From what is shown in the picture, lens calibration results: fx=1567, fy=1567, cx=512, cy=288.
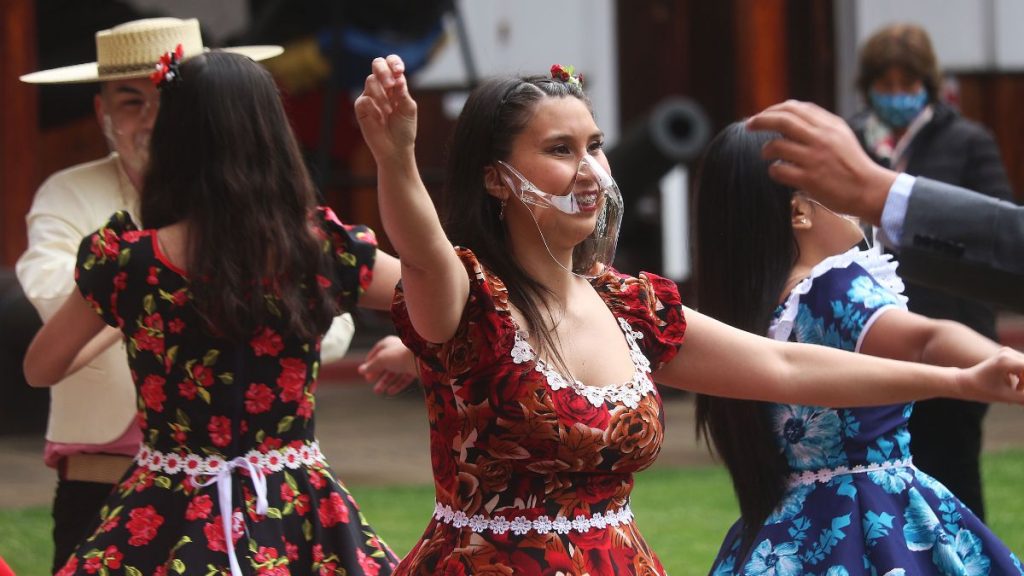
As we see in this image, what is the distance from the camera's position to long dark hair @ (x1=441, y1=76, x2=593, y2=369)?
2.75 metres

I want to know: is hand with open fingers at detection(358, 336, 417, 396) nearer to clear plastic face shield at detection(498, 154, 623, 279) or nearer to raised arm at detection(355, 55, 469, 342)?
clear plastic face shield at detection(498, 154, 623, 279)

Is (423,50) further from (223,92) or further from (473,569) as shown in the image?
(473,569)

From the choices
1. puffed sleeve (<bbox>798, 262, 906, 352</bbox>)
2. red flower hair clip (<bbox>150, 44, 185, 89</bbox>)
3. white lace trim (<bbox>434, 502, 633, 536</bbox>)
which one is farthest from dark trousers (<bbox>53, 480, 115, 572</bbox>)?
puffed sleeve (<bbox>798, 262, 906, 352</bbox>)

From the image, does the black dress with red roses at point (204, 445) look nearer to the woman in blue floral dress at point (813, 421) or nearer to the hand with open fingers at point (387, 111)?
the woman in blue floral dress at point (813, 421)

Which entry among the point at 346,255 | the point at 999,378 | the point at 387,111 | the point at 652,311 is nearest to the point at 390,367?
the point at 346,255

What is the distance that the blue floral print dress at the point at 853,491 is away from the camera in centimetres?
327

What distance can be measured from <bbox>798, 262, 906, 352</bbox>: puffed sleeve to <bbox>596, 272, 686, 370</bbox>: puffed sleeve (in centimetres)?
57

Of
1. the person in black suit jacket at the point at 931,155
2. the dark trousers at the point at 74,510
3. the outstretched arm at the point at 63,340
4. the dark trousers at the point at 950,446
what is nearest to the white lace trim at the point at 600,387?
the outstretched arm at the point at 63,340

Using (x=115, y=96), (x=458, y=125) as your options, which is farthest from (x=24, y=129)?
(x=458, y=125)

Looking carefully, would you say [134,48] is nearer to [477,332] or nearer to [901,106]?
[477,332]

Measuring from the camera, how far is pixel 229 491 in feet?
10.5

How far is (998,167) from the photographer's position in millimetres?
5434

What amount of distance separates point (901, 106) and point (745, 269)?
2343mm

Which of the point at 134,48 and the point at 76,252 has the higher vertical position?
the point at 134,48
